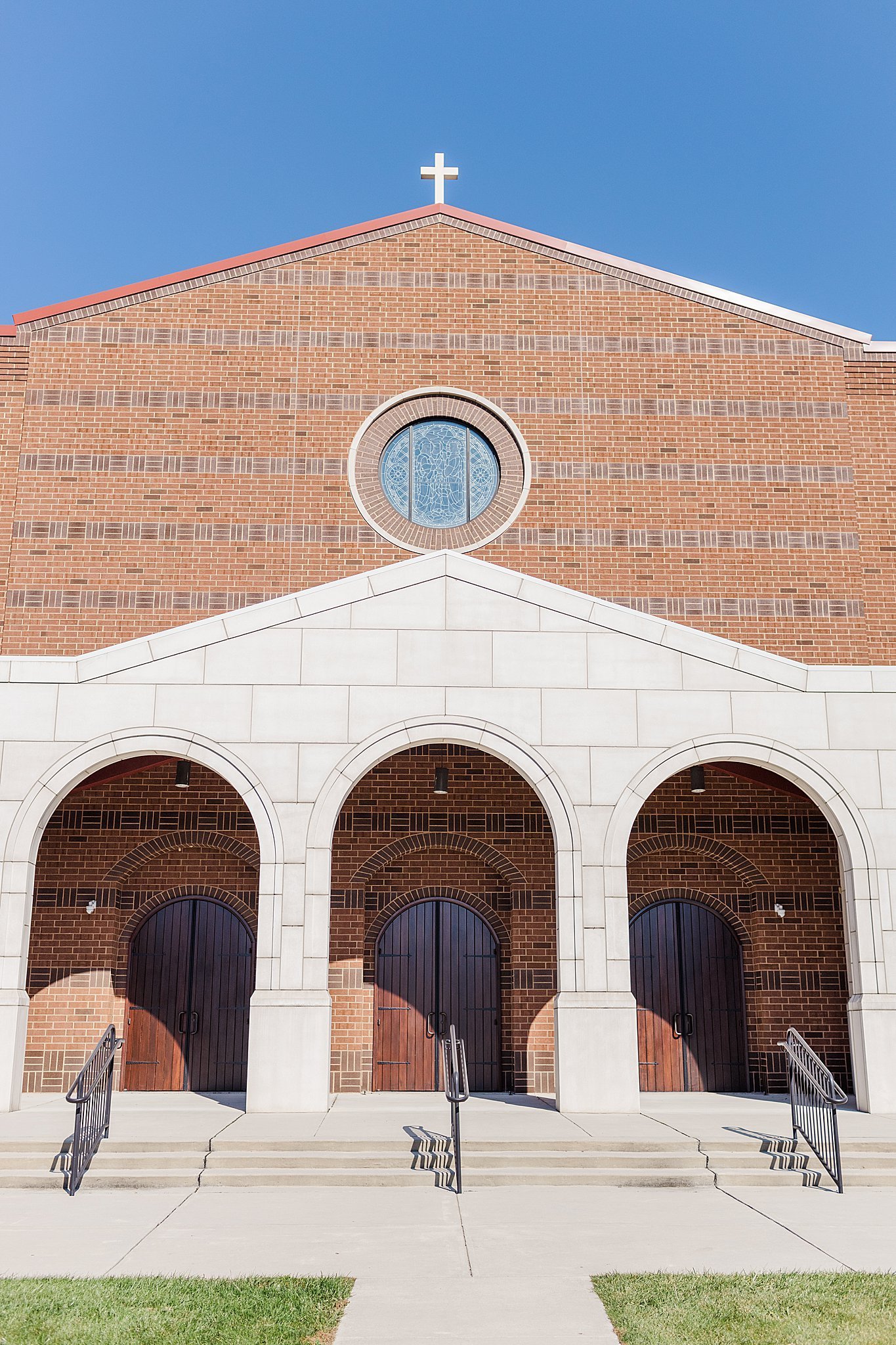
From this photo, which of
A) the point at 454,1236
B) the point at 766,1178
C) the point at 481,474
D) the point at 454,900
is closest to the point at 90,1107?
the point at 454,1236

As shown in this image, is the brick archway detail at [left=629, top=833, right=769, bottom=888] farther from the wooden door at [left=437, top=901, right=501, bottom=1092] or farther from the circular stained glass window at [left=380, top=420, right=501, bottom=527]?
the circular stained glass window at [left=380, top=420, right=501, bottom=527]

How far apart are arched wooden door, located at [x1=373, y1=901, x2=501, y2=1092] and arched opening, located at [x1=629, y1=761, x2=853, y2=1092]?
6.32 feet

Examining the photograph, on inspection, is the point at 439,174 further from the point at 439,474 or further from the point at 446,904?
the point at 446,904

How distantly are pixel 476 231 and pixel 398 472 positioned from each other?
3.88m

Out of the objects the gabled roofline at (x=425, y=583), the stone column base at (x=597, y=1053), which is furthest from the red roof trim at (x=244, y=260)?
the stone column base at (x=597, y=1053)

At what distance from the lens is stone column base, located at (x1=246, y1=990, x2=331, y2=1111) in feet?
37.4

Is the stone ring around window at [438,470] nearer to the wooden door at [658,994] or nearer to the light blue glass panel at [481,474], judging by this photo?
the light blue glass panel at [481,474]

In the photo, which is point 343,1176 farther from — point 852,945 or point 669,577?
point 669,577

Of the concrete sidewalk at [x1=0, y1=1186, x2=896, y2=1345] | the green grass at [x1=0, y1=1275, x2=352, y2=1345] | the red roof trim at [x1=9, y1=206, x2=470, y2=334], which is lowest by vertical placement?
the concrete sidewalk at [x1=0, y1=1186, x2=896, y2=1345]

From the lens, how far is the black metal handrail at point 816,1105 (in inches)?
354

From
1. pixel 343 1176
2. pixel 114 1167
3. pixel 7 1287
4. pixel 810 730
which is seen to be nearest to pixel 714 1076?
pixel 810 730

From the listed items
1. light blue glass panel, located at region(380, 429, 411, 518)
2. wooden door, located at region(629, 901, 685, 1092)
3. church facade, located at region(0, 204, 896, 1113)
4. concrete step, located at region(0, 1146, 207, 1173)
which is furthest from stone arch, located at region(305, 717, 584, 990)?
light blue glass panel, located at region(380, 429, 411, 518)

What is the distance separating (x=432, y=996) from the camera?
14.8m

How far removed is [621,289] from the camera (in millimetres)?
17047
